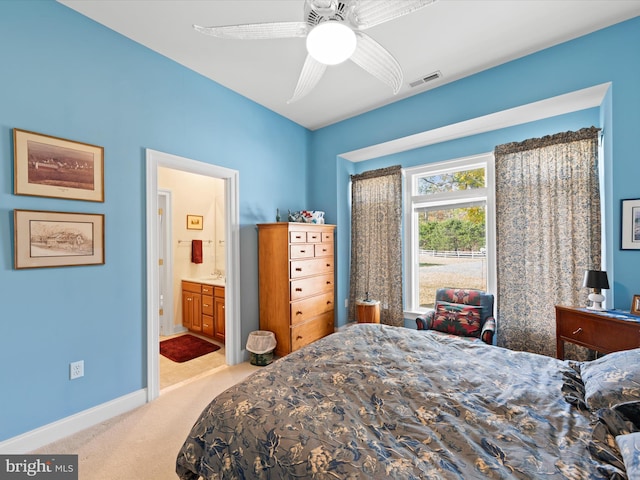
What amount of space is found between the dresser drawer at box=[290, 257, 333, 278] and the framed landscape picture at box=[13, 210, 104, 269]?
1.84 m

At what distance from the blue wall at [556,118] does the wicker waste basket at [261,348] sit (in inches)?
50.2

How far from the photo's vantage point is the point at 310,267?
141 inches

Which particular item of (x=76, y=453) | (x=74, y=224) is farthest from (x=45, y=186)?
(x=76, y=453)

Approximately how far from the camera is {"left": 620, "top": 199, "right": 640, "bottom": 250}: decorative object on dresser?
2166 mm

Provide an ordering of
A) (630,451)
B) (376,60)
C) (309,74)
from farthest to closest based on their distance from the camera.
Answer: (309,74) → (376,60) → (630,451)

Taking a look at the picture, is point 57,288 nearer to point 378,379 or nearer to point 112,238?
point 112,238

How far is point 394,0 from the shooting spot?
137 cm

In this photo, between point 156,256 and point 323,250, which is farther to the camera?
point 323,250

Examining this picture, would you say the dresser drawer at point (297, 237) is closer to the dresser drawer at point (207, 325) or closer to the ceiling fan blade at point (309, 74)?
the ceiling fan blade at point (309, 74)

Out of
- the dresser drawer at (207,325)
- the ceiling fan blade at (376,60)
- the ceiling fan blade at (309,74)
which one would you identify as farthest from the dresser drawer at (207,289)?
the ceiling fan blade at (376,60)

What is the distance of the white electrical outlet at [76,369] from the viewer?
206 centimetres

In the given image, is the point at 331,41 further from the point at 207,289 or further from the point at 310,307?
the point at 207,289

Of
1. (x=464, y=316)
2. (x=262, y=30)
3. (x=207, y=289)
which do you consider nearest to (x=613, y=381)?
(x=464, y=316)

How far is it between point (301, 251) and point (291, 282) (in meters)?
0.41
